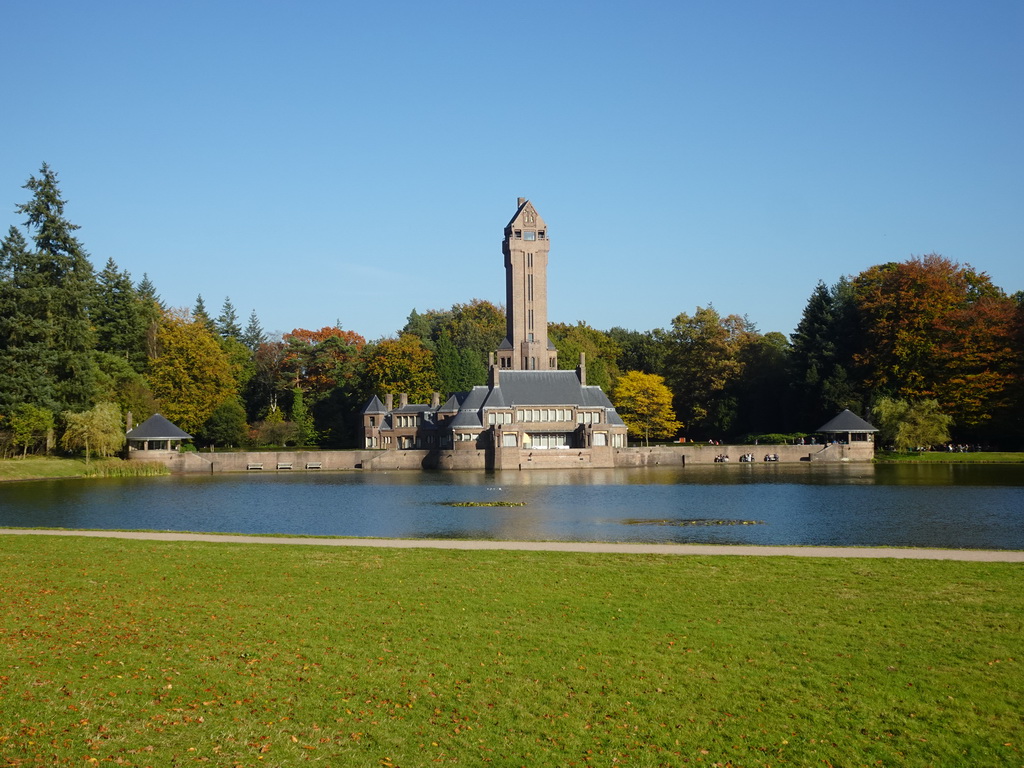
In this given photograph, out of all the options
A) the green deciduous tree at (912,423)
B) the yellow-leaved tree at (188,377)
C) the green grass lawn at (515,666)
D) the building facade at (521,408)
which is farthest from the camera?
the yellow-leaved tree at (188,377)

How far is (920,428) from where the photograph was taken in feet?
252

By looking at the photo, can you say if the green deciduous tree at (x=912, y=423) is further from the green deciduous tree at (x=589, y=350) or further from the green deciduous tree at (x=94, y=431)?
the green deciduous tree at (x=94, y=431)

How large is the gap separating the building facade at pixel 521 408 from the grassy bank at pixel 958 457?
22.8 metres

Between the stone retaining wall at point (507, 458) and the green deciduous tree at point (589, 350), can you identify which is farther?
the green deciduous tree at point (589, 350)

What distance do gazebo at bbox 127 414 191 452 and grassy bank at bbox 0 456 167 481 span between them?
2.79 m

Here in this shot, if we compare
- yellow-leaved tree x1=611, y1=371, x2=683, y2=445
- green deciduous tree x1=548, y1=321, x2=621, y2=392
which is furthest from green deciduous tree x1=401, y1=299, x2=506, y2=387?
yellow-leaved tree x1=611, y1=371, x2=683, y2=445

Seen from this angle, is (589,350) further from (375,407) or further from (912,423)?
(912,423)

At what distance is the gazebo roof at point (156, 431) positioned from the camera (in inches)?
2945

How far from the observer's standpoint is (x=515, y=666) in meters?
11.6

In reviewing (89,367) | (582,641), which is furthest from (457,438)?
(582,641)

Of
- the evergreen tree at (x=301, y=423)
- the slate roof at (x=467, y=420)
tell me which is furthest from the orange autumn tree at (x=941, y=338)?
the evergreen tree at (x=301, y=423)

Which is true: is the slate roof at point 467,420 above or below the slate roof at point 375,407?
below

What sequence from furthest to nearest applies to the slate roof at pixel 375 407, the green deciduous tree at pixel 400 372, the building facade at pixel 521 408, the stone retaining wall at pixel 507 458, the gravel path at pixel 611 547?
1. the green deciduous tree at pixel 400 372
2. the slate roof at pixel 375 407
3. the building facade at pixel 521 408
4. the stone retaining wall at pixel 507 458
5. the gravel path at pixel 611 547

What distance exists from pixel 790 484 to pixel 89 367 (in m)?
53.9
